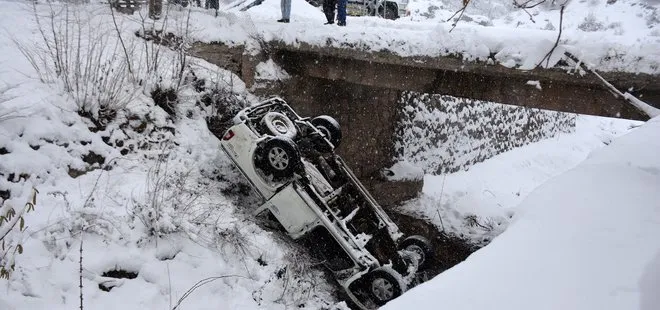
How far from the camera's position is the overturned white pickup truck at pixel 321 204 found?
5098 mm

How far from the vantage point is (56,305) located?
10.8 ft

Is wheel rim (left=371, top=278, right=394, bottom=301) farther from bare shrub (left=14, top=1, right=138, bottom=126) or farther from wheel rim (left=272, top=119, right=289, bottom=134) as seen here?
bare shrub (left=14, top=1, right=138, bottom=126)

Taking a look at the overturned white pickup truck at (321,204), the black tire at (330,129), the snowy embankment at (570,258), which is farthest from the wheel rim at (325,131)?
the snowy embankment at (570,258)

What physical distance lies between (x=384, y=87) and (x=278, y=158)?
280 centimetres

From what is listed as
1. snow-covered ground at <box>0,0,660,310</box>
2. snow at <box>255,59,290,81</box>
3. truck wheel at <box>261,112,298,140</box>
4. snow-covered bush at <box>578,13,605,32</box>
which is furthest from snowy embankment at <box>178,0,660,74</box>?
snow-covered bush at <box>578,13,605,32</box>

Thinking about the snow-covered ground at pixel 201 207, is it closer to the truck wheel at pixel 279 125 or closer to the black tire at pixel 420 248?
the truck wheel at pixel 279 125

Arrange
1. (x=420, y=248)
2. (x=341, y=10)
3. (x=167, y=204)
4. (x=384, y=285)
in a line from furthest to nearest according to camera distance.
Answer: (x=341, y=10) < (x=420, y=248) < (x=384, y=285) < (x=167, y=204)

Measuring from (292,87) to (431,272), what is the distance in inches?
154

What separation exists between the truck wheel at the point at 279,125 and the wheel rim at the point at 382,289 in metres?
2.05

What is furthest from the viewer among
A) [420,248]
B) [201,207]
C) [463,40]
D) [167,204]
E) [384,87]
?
[384,87]

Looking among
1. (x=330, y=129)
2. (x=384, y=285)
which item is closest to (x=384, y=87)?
(x=330, y=129)

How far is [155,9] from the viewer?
734 cm

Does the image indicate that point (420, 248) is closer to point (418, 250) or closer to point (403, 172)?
point (418, 250)

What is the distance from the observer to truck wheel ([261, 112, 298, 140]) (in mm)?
5605
